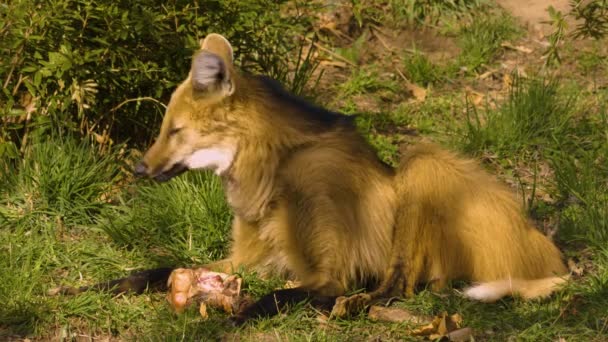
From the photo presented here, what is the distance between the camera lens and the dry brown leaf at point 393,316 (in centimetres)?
362

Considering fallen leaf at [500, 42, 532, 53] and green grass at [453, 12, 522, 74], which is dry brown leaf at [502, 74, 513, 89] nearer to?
green grass at [453, 12, 522, 74]

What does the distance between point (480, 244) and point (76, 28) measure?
2.21m

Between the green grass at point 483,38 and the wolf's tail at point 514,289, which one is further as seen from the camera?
the green grass at point 483,38

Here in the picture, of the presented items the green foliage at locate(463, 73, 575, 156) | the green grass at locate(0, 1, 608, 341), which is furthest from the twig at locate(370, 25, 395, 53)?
the green foliage at locate(463, 73, 575, 156)

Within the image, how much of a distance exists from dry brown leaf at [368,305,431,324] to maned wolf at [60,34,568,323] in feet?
0.22

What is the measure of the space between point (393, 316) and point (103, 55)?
2.04 meters

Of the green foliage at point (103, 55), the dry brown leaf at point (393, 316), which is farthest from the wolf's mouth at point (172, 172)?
the dry brown leaf at point (393, 316)

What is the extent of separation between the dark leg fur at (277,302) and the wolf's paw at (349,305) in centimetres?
6

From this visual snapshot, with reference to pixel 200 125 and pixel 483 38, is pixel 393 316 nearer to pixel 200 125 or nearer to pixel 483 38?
pixel 200 125

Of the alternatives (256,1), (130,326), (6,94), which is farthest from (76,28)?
(130,326)

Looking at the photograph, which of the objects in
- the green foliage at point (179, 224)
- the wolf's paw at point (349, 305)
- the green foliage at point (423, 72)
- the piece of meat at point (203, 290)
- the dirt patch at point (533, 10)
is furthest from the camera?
the dirt patch at point (533, 10)

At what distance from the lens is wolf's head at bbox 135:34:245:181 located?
3.74 meters

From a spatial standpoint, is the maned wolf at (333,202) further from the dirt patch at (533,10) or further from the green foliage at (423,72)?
the dirt patch at (533,10)

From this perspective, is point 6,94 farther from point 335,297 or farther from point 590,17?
point 590,17
